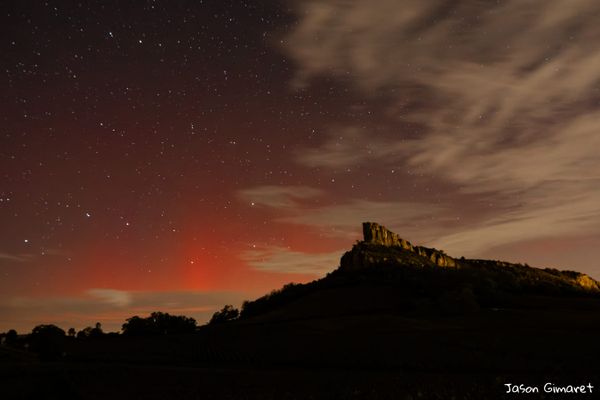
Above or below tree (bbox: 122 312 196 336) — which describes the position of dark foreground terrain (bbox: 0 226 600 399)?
below

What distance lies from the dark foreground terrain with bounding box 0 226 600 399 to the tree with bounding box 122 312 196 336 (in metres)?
23.6

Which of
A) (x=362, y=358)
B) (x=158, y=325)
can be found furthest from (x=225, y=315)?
(x=362, y=358)

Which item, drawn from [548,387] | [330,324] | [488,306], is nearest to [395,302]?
[488,306]

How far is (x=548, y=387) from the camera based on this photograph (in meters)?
25.8

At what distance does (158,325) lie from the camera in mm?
116062

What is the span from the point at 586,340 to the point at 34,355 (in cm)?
6357

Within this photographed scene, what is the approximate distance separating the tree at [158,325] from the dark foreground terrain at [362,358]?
23.6m

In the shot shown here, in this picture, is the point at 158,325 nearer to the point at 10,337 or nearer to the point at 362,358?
the point at 10,337
